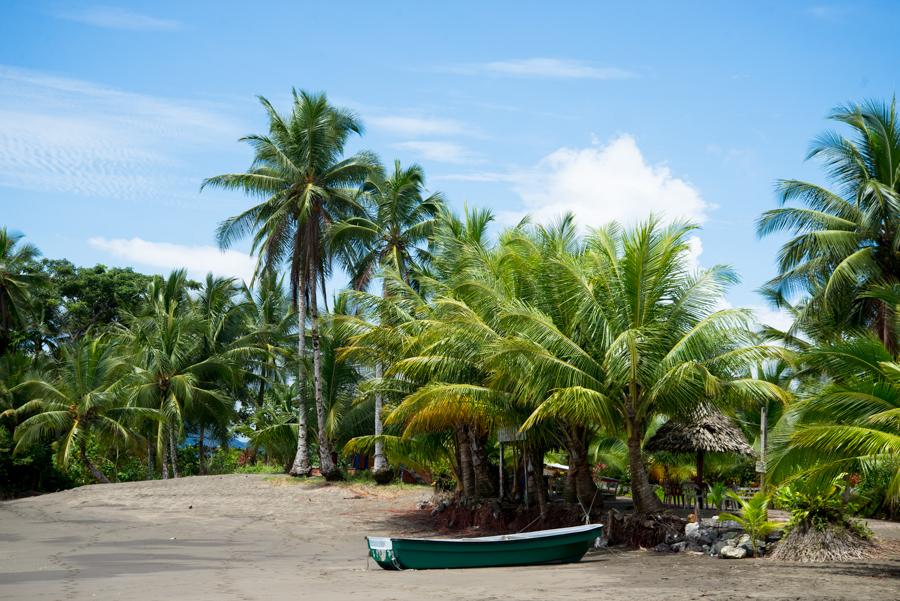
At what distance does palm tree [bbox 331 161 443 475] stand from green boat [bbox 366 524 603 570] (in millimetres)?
13140

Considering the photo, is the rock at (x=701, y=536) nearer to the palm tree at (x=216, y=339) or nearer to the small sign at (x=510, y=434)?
the small sign at (x=510, y=434)

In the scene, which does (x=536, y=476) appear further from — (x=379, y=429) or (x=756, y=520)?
(x=379, y=429)

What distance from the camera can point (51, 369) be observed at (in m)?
40.1

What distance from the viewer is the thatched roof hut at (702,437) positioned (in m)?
19.3

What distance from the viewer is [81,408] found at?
32500mm

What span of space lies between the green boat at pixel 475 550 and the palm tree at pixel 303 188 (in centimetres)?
1436

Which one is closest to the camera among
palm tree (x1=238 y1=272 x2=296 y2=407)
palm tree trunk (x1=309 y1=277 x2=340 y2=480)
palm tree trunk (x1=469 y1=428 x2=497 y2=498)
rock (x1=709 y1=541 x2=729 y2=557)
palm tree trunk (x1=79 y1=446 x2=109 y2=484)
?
rock (x1=709 y1=541 x2=729 y2=557)

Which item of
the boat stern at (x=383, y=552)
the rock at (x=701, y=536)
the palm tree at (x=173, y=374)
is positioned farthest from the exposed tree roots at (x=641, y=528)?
the palm tree at (x=173, y=374)

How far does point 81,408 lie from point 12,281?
570cm

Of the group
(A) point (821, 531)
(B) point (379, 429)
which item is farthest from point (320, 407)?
(A) point (821, 531)

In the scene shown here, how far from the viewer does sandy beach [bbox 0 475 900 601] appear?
39.8 feet

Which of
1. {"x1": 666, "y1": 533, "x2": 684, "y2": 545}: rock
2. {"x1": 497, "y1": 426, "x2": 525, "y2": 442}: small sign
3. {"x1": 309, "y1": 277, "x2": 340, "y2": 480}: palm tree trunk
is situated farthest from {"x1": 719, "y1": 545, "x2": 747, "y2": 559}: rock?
{"x1": 309, "y1": 277, "x2": 340, "y2": 480}: palm tree trunk

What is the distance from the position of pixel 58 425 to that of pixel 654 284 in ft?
79.7

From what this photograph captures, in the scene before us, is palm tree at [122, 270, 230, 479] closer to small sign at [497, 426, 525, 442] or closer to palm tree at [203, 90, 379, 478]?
palm tree at [203, 90, 379, 478]
